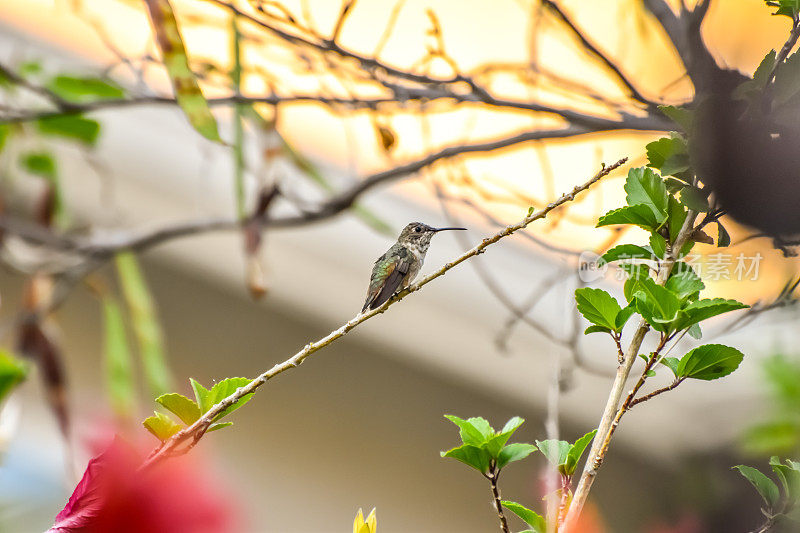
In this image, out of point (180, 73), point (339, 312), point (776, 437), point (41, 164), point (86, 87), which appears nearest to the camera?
point (180, 73)

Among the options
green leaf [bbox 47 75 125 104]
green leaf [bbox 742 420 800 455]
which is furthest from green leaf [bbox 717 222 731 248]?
green leaf [bbox 47 75 125 104]

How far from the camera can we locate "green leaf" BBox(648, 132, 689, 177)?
0.24 metres

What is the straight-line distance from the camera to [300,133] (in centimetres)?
152

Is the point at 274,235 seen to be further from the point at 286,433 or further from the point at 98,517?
the point at 98,517

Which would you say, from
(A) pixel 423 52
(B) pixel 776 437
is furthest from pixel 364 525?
(A) pixel 423 52

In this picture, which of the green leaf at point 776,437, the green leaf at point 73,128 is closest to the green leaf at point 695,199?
the green leaf at point 776,437

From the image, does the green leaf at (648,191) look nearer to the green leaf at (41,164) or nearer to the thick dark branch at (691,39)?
the thick dark branch at (691,39)

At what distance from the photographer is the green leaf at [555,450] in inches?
9.4

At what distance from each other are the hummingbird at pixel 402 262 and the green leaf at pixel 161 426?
0.35ft

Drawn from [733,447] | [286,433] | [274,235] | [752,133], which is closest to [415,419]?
[286,433]

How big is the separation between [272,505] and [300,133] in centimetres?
73

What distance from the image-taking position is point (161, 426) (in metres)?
0.22

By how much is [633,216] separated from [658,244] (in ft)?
0.04

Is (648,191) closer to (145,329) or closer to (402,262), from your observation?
(402,262)
